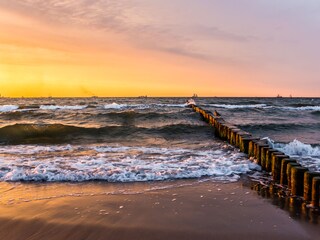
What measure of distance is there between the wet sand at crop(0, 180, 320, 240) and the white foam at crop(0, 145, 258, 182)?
62 cm

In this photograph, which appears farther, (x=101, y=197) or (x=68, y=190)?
(x=68, y=190)

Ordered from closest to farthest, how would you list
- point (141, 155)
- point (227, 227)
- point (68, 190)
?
point (227, 227) < point (68, 190) < point (141, 155)

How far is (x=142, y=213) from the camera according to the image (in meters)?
5.40

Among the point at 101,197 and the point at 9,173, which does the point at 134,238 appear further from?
the point at 9,173

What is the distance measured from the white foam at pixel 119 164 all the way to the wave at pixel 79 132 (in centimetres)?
443

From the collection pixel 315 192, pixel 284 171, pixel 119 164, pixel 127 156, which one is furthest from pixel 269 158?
pixel 127 156

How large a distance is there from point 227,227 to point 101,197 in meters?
2.45

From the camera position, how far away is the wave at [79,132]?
1645 cm

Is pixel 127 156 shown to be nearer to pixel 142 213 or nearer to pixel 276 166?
pixel 276 166

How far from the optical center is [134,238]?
14.7 ft

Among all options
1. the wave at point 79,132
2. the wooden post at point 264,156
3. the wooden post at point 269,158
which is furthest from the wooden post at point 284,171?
the wave at point 79,132

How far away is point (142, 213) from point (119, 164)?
376 cm

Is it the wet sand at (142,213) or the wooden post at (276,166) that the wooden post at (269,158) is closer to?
the wooden post at (276,166)

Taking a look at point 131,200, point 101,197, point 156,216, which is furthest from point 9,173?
point 156,216
